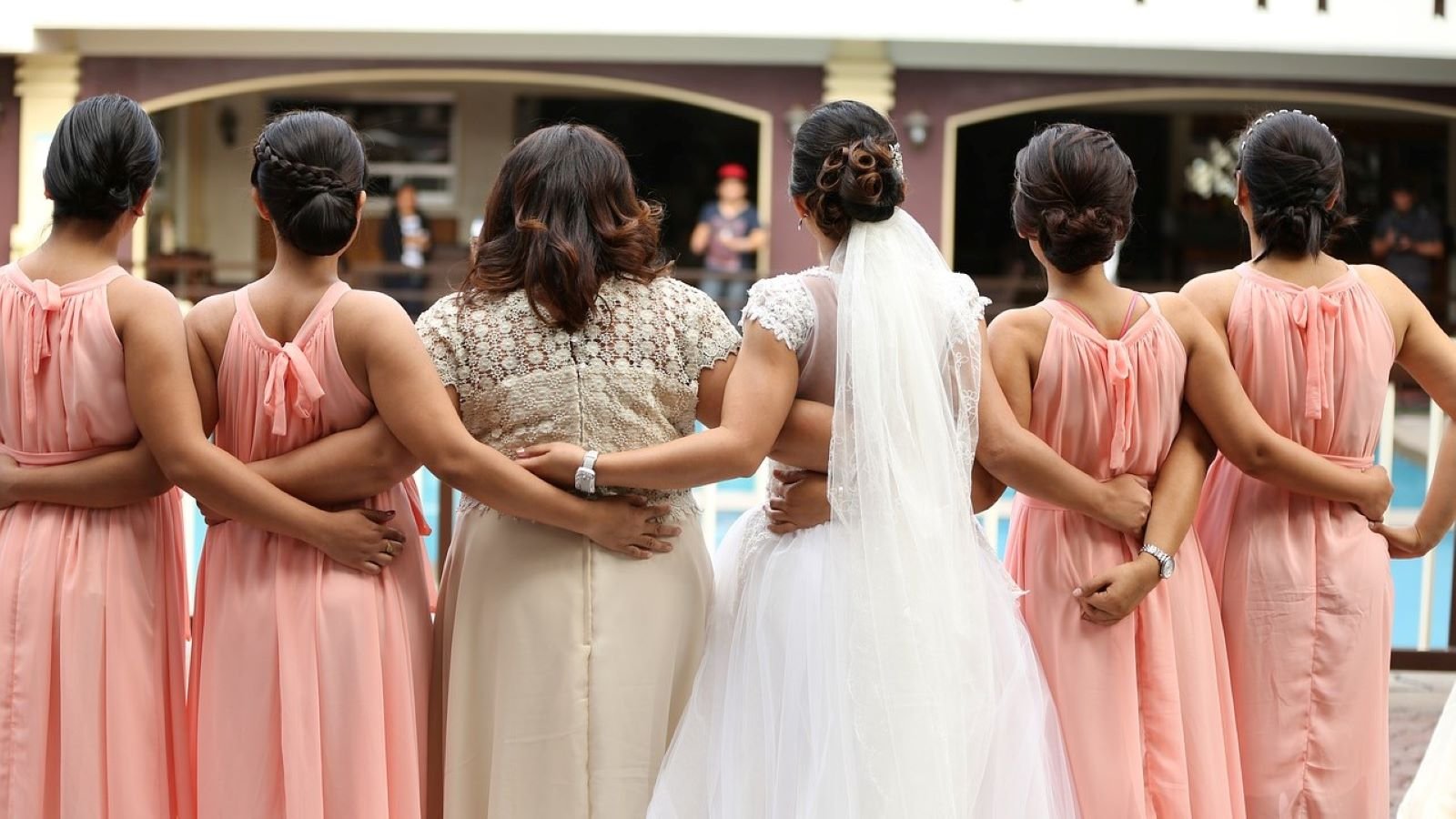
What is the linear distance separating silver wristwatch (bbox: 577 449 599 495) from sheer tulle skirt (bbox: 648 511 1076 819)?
1.17ft

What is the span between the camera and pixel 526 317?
2.55m

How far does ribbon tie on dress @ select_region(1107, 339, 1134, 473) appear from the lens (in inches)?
104

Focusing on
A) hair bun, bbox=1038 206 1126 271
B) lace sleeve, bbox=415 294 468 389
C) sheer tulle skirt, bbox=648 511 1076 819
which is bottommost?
sheer tulle skirt, bbox=648 511 1076 819

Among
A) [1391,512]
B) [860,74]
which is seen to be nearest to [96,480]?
[1391,512]

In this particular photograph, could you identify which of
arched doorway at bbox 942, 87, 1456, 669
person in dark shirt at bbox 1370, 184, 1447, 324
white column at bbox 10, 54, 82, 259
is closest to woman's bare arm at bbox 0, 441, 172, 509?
white column at bbox 10, 54, 82, 259

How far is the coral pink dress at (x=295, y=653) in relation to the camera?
251 cm

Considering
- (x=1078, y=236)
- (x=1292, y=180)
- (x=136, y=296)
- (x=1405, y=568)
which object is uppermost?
(x=1292, y=180)

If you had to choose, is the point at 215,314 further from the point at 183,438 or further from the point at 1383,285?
the point at 1383,285

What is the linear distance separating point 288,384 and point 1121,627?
1.45m

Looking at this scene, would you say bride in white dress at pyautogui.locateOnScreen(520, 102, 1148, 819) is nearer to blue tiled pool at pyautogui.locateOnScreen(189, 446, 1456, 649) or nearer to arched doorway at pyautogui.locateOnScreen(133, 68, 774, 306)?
blue tiled pool at pyautogui.locateOnScreen(189, 446, 1456, 649)

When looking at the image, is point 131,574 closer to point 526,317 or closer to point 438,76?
point 526,317

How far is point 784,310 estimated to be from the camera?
8.35ft

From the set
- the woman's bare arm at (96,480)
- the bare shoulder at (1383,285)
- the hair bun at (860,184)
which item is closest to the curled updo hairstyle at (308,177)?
the woman's bare arm at (96,480)

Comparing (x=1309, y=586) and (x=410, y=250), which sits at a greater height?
(x=410, y=250)
